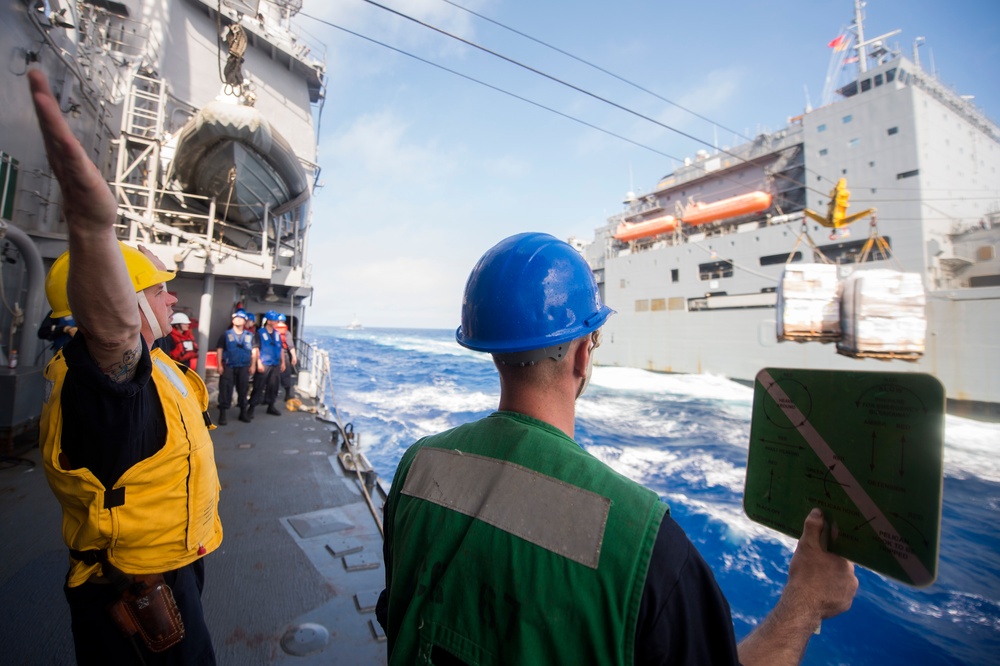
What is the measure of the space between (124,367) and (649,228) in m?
24.9

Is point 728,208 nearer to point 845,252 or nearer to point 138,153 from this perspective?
point 845,252

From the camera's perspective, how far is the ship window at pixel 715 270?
65.3 feet

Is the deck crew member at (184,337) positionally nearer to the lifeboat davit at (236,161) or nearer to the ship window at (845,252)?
the lifeboat davit at (236,161)

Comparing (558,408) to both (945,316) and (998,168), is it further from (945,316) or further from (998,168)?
(998,168)

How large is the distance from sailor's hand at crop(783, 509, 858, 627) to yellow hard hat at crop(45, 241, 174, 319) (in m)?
2.02

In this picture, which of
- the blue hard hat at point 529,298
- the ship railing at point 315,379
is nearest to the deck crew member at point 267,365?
the ship railing at point 315,379

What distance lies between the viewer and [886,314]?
19.2ft

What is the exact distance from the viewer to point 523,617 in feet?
2.46

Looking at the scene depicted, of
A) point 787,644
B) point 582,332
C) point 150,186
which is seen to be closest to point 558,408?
point 582,332

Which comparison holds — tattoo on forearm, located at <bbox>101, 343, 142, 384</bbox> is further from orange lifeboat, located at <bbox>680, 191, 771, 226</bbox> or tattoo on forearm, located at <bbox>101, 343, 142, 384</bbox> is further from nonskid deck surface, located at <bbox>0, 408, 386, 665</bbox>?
orange lifeboat, located at <bbox>680, 191, 771, 226</bbox>

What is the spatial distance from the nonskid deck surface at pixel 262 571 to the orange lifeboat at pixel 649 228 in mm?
22072

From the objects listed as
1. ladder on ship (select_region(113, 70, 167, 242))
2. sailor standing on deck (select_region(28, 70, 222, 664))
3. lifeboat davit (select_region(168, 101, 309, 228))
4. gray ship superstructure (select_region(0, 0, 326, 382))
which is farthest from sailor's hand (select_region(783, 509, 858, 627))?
lifeboat davit (select_region(168, 101, 309, 228))

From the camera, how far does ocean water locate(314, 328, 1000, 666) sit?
4535 mm

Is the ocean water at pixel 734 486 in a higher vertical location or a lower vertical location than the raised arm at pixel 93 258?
lower
